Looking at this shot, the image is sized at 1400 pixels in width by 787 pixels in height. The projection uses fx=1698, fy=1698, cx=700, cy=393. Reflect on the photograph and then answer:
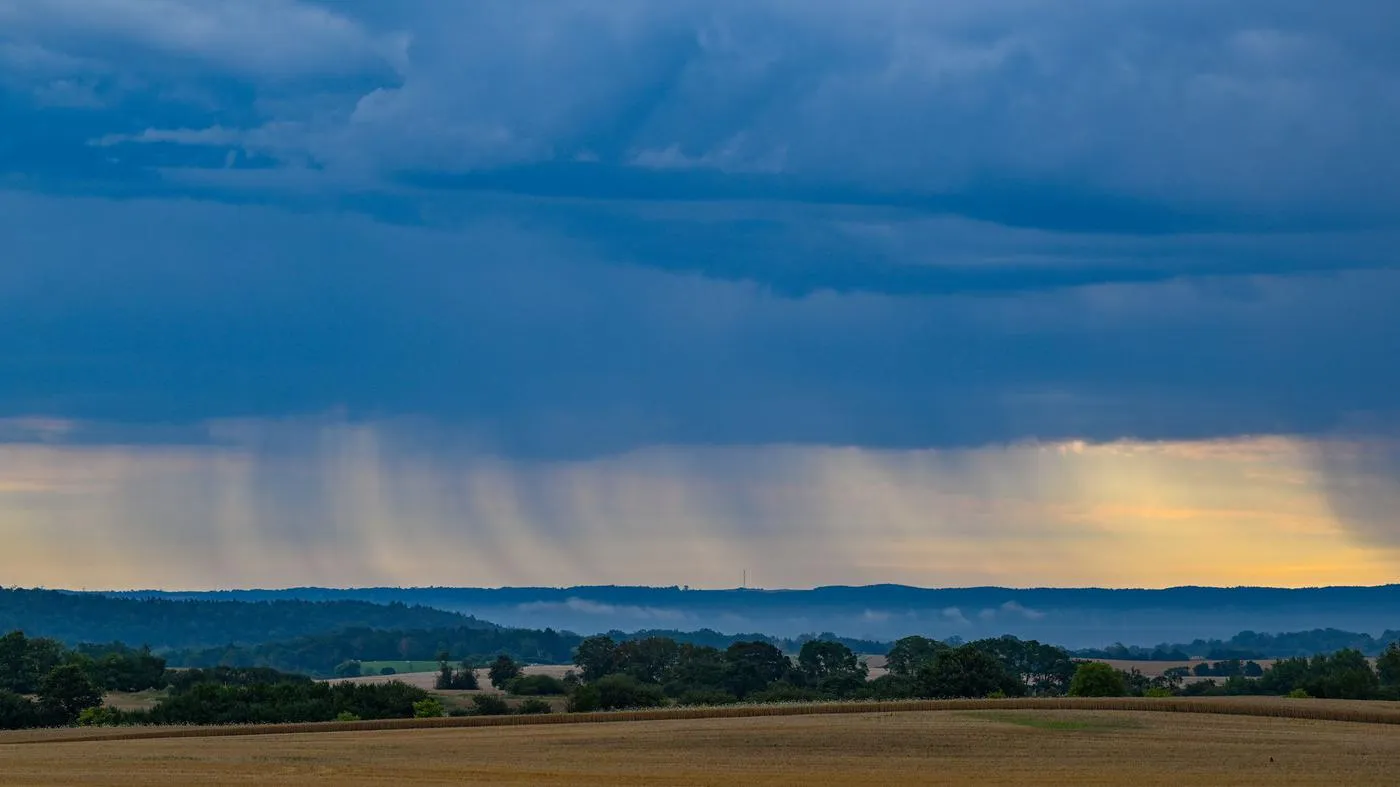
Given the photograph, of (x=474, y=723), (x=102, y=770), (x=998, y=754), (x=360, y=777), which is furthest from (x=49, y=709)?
(x=998, y=754)

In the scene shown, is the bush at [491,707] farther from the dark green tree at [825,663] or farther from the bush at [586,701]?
the dark green tree at [825,663]

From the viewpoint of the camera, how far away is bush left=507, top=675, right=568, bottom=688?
167137mm

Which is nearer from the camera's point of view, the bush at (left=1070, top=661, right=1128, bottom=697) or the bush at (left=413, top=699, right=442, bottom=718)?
the bush at (left=413, top=699, right=442, bottom=718)

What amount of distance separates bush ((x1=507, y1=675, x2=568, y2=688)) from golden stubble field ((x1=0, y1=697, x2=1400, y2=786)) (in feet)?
255

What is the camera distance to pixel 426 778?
199 ft

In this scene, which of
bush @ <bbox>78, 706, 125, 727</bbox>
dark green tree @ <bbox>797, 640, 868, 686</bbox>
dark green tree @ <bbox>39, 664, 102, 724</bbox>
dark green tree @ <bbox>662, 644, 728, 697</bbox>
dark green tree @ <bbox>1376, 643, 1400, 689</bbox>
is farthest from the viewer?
dark green tree @ <bbox>797, 640, 868, 686</bbox>

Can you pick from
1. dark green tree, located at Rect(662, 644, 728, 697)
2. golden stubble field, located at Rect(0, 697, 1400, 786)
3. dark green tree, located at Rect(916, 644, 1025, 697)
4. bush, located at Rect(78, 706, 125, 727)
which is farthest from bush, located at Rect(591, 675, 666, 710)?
golden stubble field, located at Rect(0, 697, 1400, 786)

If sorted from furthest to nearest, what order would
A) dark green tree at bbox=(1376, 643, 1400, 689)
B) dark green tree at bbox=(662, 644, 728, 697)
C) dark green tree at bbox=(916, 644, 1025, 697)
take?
dark green tree at bbox=(662, 644, 728, 697) < dark green tree at bbox=(1376, 643, 1400, 689) < dark green tree at bbox=(916, 644, 1025, 697)

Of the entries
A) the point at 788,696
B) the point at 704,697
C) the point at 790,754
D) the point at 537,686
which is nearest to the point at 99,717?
the point at 704,697

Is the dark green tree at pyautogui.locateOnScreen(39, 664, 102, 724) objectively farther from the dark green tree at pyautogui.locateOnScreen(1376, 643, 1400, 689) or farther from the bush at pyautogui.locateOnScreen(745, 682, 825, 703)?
the dark green tree at pyautogui.locateOnScreen(1376, 643, 1400, 689)

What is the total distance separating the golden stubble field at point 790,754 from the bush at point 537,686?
77.6 meters

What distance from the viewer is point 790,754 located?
233 feet

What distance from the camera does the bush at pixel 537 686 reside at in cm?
16714

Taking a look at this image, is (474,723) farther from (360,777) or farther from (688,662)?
(688,662)
